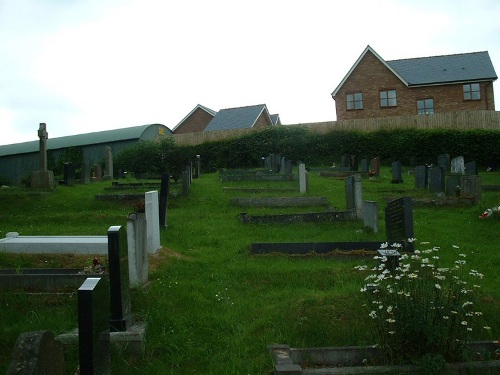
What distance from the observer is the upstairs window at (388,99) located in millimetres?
40656

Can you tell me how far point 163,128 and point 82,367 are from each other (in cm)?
4265

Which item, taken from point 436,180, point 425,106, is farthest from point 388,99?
point 436,180

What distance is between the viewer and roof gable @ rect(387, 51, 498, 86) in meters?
39.0

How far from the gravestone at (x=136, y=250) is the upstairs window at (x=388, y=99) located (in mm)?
35473

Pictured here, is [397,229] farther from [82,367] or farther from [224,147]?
[224,147]

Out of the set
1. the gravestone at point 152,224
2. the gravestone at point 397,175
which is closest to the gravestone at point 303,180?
the gravestone at point 397,175

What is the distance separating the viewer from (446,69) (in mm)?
40594

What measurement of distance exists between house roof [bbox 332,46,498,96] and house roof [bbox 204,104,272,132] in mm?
8271

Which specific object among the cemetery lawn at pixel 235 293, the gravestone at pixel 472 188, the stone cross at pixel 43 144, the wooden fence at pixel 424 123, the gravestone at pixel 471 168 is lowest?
the cemetery lawn at pixel 235 293

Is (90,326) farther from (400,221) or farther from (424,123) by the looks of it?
(424,123)

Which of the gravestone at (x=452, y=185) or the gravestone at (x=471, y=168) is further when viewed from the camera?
the gravestone at (x=471, y=168)

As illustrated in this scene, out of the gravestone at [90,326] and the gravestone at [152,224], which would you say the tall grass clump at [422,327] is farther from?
the gravestone at [152,224]

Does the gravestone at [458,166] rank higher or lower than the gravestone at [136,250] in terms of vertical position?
higher

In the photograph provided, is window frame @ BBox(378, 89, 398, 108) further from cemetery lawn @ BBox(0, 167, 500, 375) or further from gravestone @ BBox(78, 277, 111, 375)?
gravestone @ BBox(78, 277, 111, 375)
